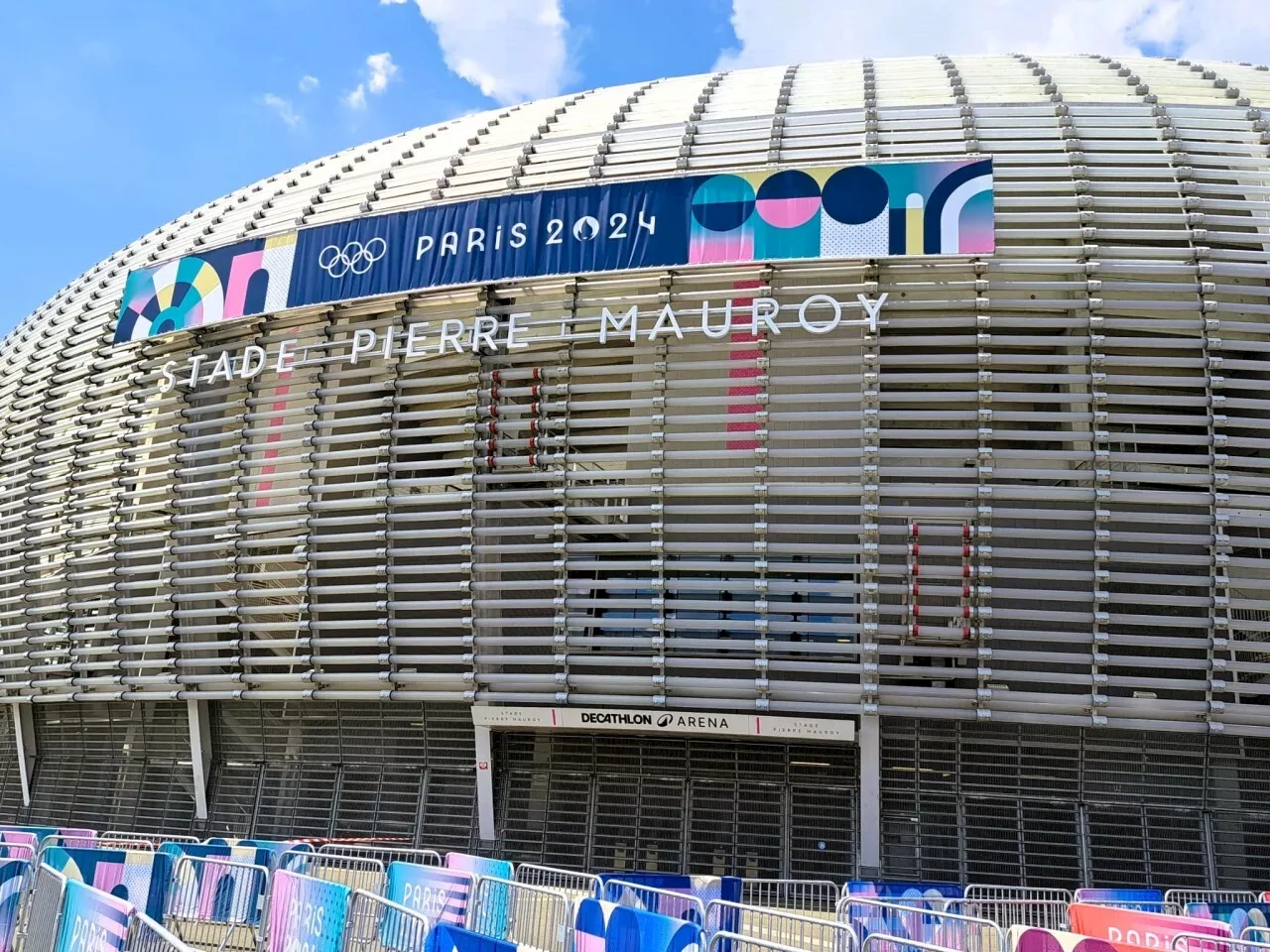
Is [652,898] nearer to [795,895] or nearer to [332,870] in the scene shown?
[332,870]

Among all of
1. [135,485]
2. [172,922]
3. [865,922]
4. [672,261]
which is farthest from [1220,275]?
[135,485]

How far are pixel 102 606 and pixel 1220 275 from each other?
21894 millimetres

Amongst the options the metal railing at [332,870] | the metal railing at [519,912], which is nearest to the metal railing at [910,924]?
the metal railing at [519,912]

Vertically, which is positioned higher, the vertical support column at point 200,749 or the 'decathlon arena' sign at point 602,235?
the 'decathlon arena' sign at point 602,235

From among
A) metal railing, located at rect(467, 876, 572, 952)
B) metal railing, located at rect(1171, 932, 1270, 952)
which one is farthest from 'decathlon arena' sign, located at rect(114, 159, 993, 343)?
metal railing, located at rect(467, 876, 572, 952)

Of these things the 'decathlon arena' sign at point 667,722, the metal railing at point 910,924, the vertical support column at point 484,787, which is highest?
the 'decathlon arena' sign at point 667,722

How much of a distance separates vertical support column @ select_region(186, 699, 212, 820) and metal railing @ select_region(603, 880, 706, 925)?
14039 mm

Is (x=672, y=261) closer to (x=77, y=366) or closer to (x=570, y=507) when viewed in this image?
(x=570, y=507)

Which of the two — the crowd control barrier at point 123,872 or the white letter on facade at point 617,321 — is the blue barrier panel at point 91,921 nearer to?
the crowd control barrier at point 123,872

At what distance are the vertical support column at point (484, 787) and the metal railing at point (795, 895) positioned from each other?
4.82m

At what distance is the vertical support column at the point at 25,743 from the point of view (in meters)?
26.6

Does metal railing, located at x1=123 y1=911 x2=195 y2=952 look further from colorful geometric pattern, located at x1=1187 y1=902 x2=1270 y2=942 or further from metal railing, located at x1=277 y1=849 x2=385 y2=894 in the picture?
colorful geometric pattern, located at x1=1187 y1=902 x2=1270 y2=942

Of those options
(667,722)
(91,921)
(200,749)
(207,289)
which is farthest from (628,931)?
(207,289)

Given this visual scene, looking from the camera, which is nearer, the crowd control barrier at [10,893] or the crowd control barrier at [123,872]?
the crowd control barrier at [10,893]
